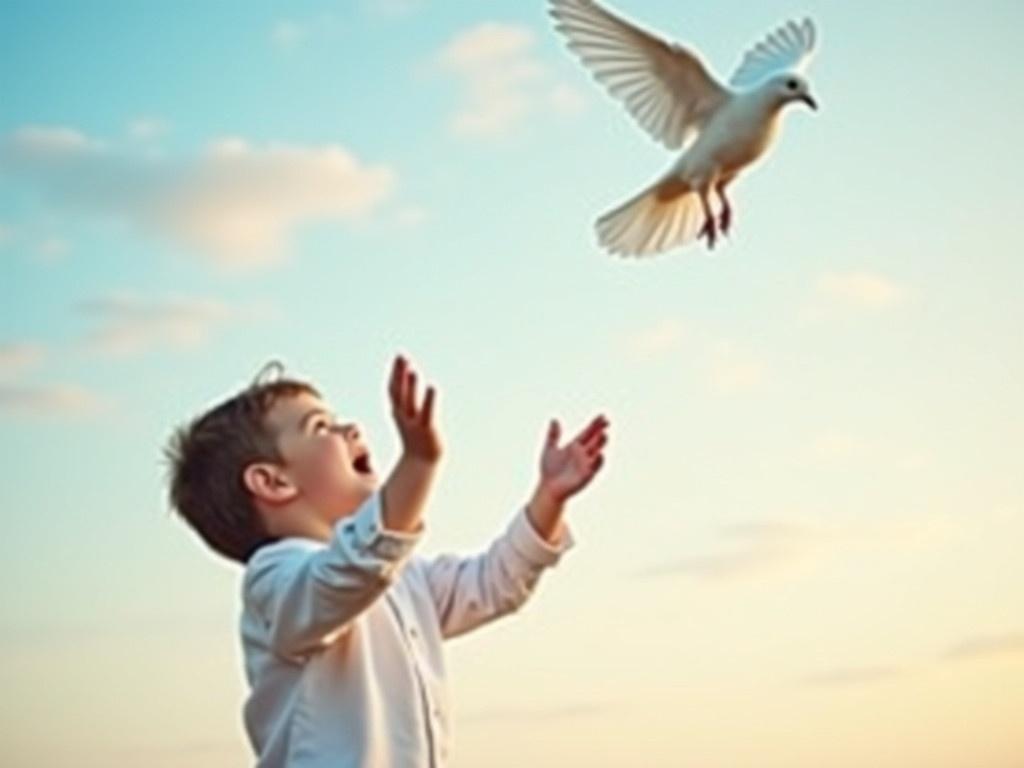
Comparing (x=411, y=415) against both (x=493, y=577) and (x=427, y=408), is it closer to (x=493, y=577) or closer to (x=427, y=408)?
(x=427, y=408)

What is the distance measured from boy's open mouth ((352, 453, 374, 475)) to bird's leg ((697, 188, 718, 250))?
51 centimetres

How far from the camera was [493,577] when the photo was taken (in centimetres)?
261

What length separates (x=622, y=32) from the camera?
2.95m

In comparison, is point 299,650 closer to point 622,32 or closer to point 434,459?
point 434,459

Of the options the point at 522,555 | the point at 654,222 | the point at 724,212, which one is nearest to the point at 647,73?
the point at 654,222

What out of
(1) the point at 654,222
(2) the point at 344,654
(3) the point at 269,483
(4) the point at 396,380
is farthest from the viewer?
(1) the point at 654,222

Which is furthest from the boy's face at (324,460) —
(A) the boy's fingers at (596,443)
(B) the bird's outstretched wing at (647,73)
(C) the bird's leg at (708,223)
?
(B) the bird's outstretched wing at (647,73)

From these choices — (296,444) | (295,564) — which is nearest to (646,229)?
(296,444)

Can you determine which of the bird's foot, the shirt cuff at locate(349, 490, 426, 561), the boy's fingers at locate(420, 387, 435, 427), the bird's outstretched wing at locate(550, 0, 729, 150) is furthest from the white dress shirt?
the bird's outstretched wing at locate(550, 0, 729, 150)

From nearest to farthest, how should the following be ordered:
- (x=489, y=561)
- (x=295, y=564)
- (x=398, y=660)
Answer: (x=295, y=564) < (x=398, y=660) < (x=489, y=561)

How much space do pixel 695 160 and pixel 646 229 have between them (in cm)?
22

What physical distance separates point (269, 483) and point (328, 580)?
13.9 inches

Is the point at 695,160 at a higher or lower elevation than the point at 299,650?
higher

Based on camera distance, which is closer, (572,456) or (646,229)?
(572,456)
